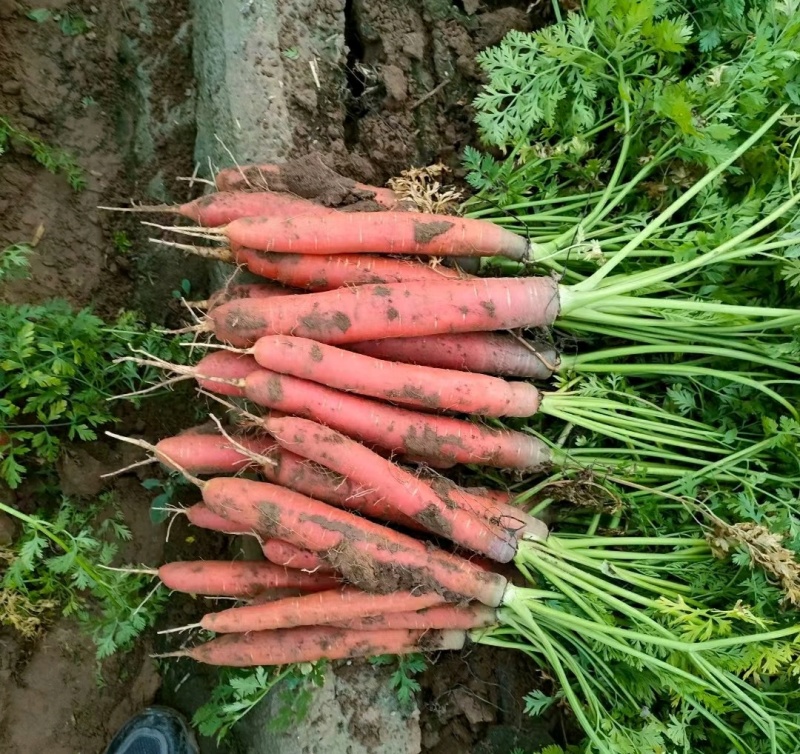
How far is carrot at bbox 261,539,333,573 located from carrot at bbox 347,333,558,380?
31.8 inches

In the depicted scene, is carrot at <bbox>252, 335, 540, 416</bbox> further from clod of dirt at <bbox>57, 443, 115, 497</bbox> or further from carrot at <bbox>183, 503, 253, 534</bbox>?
clod of dirt at <bbox>57, 443, 115, 497</bbox>

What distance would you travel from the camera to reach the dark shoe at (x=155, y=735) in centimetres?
275

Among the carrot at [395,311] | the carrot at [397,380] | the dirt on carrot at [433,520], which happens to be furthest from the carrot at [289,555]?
the carrot at [395,311]

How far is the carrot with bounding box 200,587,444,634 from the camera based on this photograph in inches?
93.3

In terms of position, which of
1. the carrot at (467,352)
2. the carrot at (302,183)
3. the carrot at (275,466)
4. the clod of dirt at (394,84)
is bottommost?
the carrot at (275,466)

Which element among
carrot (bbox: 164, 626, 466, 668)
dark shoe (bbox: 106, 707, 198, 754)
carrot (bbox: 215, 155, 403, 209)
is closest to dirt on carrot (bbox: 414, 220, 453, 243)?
carrot (bbox: 215, 155, 403, 209)

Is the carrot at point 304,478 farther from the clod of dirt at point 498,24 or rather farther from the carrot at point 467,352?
the clod of dirt at point 498,24

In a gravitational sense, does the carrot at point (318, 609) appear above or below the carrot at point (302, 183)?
below

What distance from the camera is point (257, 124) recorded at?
264 centimetres

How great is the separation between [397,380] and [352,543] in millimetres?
625

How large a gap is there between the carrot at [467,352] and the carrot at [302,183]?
0.58 meters

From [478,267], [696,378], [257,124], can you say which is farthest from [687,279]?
[257,124]

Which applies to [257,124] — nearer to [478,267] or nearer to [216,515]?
[478,267]

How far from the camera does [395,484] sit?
7.68 ft
